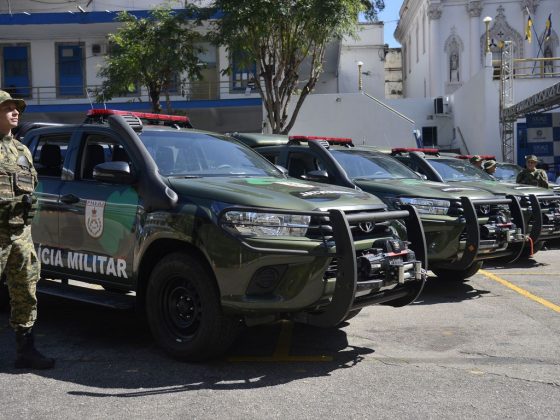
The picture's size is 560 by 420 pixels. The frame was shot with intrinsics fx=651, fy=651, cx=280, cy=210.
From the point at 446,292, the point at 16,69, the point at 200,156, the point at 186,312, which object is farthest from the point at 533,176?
the point at 16,69

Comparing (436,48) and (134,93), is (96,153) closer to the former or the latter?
(134,93)

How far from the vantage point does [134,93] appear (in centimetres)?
2570

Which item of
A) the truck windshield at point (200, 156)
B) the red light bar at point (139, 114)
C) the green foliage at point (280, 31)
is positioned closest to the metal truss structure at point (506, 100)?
the green foliage at point (280, 31)

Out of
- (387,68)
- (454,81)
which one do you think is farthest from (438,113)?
(387,68)

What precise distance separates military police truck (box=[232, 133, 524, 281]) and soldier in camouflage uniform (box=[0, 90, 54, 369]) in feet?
11.2

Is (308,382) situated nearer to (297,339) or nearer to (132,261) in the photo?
(297,339)

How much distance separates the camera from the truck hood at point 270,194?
469 cm

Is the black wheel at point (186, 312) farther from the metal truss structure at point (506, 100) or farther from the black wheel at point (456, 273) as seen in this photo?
the metal truss structure at point (506, 100)

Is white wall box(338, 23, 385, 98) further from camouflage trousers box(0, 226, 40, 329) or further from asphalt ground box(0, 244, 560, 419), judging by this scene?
camouflage trousers box(0, 226, 40, 329)

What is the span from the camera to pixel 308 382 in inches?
182

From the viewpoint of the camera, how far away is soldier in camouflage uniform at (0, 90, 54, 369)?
4.62 meters

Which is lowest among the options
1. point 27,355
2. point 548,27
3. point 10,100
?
point 27,355

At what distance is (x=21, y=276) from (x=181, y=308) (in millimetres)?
1192

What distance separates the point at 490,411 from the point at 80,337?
3652mm
